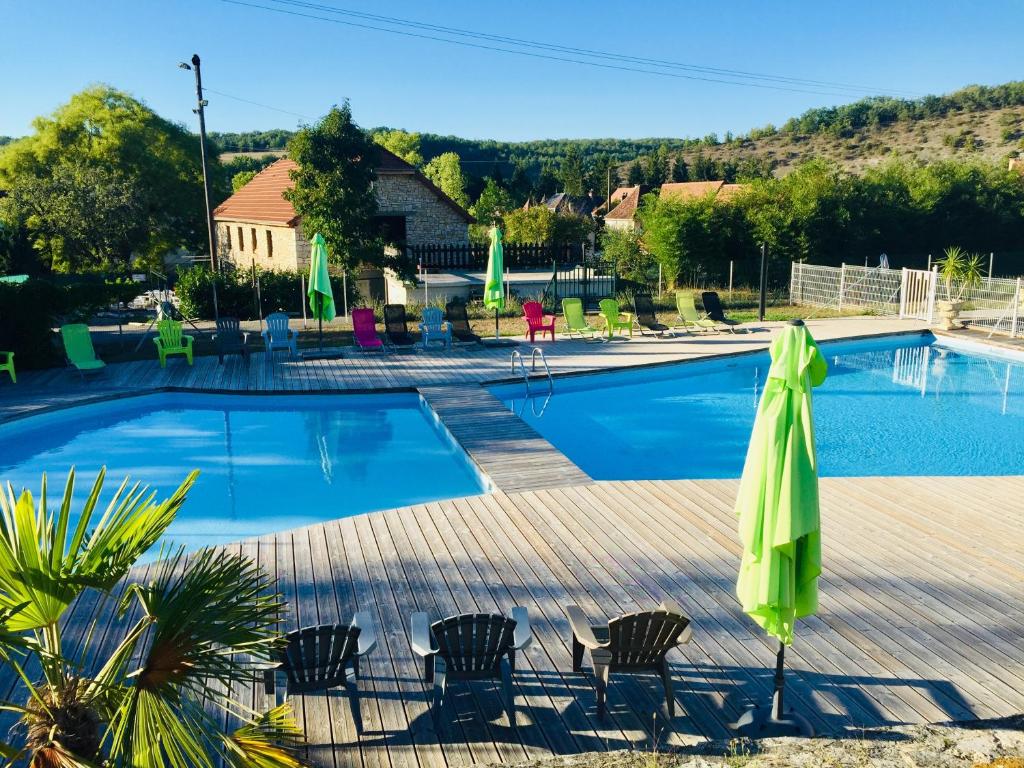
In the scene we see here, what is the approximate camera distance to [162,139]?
34438 millimetres

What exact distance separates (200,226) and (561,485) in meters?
30.0

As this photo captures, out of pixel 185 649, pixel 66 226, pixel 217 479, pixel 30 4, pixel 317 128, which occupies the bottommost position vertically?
pixel 217 479

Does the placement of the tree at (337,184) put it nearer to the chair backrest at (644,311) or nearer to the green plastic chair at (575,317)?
the green plastic chair at (575,317)

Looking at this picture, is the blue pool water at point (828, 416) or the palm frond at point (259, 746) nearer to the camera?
the palm frond at point (259, 746)

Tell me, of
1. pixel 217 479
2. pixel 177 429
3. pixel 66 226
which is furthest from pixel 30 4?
pixel 217 479

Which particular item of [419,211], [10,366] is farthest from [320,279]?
[419,211]

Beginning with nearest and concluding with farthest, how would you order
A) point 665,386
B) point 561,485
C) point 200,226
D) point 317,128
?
point 561,485 → point 665,386 → point 317,128 → point 200,226

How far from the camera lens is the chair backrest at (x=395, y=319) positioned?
50.7 ft

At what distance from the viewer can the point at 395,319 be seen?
15609 mm

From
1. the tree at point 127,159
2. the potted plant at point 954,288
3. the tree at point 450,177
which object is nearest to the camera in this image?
the potted plant at point 954,288

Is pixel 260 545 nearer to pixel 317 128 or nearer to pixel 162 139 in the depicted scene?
pixel 317 128

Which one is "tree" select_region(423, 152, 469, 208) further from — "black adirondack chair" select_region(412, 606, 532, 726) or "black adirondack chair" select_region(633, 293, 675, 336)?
"black adirondack chair" select_region(412, 606, 532, 726)

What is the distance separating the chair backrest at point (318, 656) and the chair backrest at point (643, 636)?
1.36 m

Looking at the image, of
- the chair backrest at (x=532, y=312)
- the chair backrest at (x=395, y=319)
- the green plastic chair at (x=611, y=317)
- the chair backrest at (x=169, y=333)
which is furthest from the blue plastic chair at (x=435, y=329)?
the chair backrest at (x=169, y=333)
